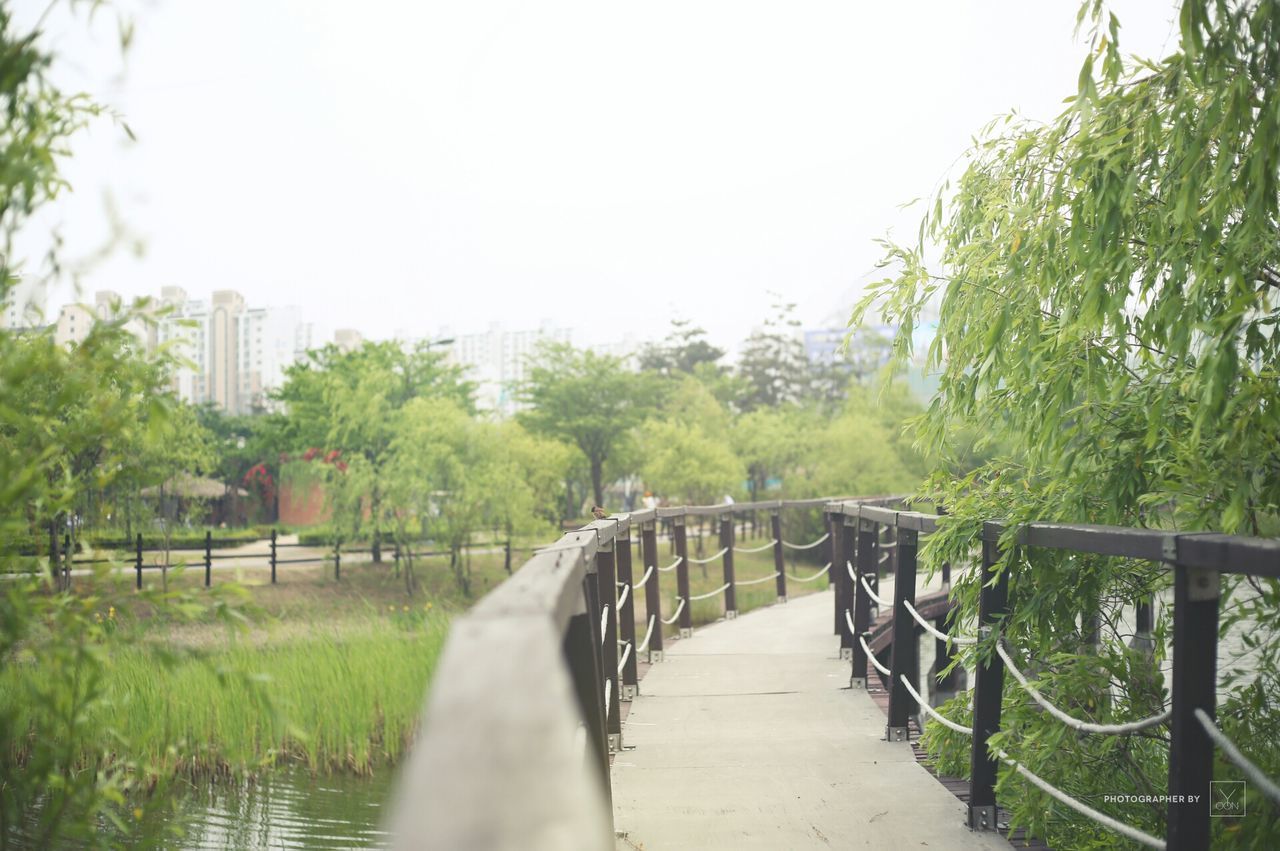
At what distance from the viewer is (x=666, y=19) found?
2505 inches

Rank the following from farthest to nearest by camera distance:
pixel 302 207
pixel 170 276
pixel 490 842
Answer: pixel 302 207 < pixel 170 276 < pixel 490 842

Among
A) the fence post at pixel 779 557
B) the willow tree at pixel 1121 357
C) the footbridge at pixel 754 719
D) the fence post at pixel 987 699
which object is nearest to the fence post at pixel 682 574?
the footbridge at pixel 754 719

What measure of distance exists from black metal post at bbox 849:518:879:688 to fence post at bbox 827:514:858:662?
79 centimetres

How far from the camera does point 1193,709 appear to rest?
2279 mm

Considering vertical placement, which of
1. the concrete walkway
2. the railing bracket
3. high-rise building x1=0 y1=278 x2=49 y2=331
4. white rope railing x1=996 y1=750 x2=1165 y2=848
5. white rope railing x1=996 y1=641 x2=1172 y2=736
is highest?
high-rise building x1=0 y1=278 x2=49 y2=331

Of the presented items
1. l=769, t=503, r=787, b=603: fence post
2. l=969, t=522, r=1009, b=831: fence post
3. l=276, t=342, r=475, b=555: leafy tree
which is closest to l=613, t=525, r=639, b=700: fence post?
l=969, t=522, r=1009, b=831: fence post

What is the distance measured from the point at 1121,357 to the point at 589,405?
30750 mm

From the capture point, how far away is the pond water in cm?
645

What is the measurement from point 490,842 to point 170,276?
104m

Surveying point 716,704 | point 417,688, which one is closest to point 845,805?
point 716,704

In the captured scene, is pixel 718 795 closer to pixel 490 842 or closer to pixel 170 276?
pixel 490 842

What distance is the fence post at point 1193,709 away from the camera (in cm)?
226

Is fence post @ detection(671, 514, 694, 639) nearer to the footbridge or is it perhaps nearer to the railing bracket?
the footbridge

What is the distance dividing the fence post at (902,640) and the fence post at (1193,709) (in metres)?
2.51
